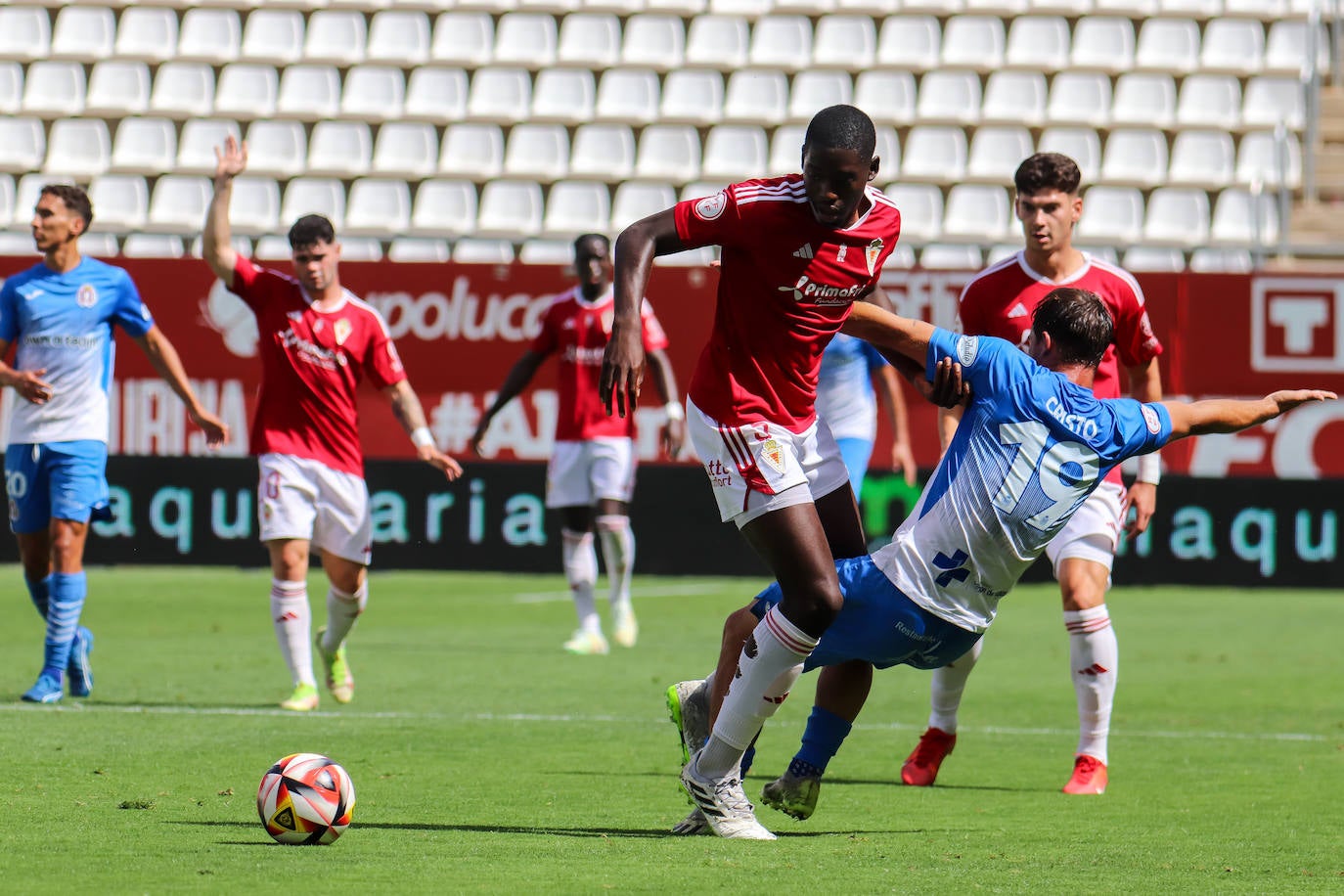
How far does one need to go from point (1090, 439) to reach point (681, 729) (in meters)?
1.53

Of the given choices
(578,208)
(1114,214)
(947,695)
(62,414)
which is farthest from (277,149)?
(947,695)

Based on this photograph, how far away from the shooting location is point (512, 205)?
19359 millimetres

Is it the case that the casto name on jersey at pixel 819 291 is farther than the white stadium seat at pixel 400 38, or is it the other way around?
the white stadium seat at pixel 400 38

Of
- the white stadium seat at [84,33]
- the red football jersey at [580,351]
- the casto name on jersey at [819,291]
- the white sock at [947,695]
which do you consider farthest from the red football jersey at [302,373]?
the white stadium seat at [84,33]

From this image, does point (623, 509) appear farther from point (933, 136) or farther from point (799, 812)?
point (933, 136)

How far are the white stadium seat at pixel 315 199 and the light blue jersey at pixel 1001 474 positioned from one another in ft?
47.5

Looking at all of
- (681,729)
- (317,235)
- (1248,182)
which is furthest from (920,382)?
(1248,182)

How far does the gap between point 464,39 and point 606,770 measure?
15429mm

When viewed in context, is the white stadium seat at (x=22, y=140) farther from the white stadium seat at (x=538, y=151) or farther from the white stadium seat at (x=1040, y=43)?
the white stadium seat at (x=1040, y=43)

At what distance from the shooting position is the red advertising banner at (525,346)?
15219 millimetres

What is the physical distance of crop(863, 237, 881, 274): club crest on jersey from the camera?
18.2 feet

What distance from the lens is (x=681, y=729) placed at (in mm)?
6023

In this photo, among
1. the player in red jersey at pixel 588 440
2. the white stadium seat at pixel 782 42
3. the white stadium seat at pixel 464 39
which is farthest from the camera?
the white stadium seat at pixel 464 39

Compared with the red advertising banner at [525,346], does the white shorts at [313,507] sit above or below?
below
